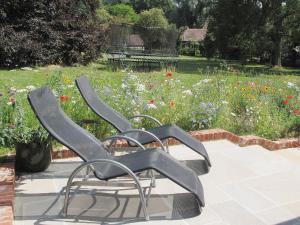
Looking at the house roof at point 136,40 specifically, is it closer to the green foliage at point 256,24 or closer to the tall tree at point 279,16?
the green foliage at point 256,24

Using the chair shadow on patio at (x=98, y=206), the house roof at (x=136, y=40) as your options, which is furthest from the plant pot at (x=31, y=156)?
the house roof at (x=136, y=40)

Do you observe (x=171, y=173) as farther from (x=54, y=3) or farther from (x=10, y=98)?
(x=54, y=3)

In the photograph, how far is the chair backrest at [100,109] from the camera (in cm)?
453

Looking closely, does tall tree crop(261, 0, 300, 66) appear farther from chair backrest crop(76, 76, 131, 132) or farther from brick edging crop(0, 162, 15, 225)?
brick edging crop(0, 162, 15, 225)

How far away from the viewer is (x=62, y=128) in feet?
11.3

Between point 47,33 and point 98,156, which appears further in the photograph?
point 47,33

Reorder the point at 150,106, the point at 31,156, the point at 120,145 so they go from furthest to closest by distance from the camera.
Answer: the point at 150,106
the point at 120,145
the point at 31,156

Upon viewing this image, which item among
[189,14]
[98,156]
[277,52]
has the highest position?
[189,14]

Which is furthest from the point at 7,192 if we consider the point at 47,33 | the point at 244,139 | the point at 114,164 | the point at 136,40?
the point at 136,40

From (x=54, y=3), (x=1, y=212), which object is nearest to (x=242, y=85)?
(x=1, y=212)

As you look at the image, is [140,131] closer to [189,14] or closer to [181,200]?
[181,200]

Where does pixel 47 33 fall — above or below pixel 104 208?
above

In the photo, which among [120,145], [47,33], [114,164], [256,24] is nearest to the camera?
[114,164]

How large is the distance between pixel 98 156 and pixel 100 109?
1.23 metres
